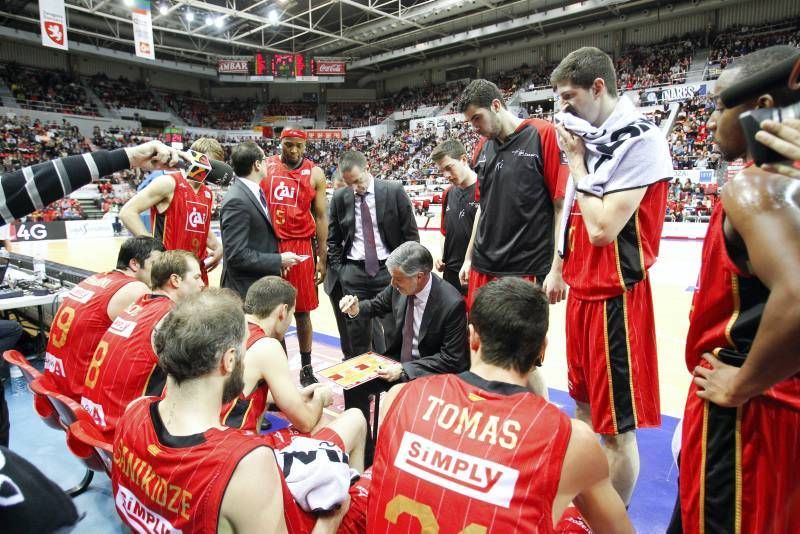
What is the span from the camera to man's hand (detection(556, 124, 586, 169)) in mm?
1925

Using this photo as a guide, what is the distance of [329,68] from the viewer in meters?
29.1

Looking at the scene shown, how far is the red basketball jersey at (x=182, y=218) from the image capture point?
3867 mm

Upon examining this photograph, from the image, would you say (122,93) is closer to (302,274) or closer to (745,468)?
(302,274)

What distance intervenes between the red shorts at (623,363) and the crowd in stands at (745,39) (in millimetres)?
21761

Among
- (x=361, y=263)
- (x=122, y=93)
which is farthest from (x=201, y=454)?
(x=122, y=93)

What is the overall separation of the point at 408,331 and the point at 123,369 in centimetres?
147

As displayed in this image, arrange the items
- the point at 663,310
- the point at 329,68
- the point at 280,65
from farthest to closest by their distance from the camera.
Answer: the point at 329,68 < the point at 280,65 < the point at 663,310

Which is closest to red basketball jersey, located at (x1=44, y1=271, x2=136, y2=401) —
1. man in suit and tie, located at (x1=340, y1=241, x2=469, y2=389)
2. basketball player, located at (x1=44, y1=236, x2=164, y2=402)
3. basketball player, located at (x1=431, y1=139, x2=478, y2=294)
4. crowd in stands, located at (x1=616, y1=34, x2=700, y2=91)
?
basketball player, located at (x1=44, y1=236, x2=164, y2=402)

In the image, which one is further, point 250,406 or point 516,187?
point 516,187

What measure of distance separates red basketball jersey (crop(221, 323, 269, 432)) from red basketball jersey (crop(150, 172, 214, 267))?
190 centimetres

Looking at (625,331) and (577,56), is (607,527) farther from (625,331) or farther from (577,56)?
(577,56)

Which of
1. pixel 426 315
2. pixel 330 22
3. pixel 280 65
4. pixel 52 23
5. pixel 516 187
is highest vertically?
pixel 330 22

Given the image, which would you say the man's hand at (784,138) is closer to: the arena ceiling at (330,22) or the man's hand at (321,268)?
the man's hand at (321,268)

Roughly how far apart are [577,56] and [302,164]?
259cm
